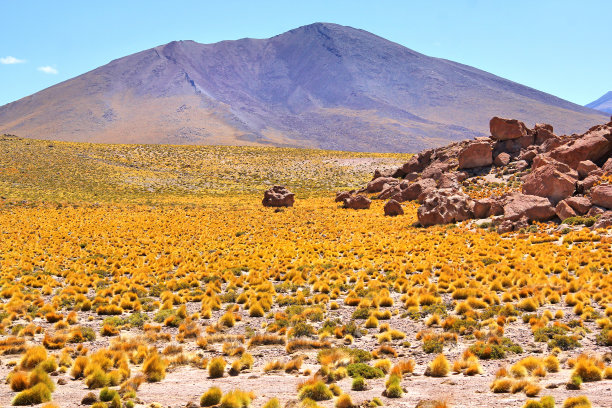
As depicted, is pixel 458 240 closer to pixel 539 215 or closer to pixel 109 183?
pixel 539 215

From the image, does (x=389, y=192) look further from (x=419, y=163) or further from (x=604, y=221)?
(x=604, y=221)

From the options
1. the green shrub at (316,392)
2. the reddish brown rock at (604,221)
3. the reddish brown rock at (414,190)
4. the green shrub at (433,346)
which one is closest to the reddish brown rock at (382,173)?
the reddish brown rock at (414,190)

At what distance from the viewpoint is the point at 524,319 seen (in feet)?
44.2

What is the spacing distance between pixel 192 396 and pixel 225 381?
3.88 feet

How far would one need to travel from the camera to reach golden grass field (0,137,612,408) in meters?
8.93

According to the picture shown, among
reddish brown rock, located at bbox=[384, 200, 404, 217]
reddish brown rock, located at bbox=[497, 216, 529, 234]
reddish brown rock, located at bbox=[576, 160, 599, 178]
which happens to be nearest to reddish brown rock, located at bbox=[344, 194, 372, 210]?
reddish brown rock, located at bbox=[384, 200, 404, 217]

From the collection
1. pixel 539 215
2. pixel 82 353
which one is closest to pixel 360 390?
pixel 82 353

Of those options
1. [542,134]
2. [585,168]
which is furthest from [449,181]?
[585,168]

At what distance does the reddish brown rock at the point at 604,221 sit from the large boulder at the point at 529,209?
11.2 feet

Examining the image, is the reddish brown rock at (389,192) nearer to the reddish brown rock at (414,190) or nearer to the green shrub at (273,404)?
the reddish brown rock at (414,190)

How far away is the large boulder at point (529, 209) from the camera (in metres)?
30.2

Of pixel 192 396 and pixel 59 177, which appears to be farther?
pixel 59 177

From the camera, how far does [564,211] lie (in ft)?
96.0

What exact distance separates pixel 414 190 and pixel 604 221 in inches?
1016
